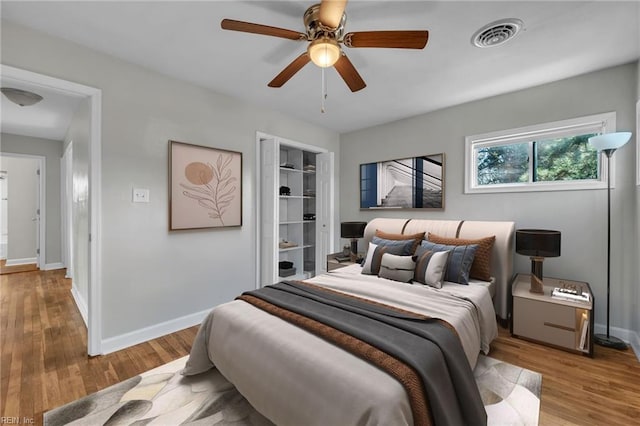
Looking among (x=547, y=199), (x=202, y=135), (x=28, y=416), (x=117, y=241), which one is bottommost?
(x=28, y=416)

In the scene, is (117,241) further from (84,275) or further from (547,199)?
(547,199)

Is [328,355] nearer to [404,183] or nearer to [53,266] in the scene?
[404,183]

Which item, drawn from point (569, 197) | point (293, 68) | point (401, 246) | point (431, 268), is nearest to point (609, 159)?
point (569, 197)

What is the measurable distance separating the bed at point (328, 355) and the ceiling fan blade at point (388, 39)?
167 cm

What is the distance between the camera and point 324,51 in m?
1.62

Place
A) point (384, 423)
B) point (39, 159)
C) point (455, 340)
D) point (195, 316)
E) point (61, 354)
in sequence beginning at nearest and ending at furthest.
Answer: point (384, 423) < point (455, 340) < point (61, 354) < point (195, 316) < point (39, 159)

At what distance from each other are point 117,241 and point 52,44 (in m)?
1.62

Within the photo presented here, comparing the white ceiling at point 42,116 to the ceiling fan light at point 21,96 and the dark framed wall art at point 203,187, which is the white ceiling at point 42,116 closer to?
the ceiling fan light at point 21,96

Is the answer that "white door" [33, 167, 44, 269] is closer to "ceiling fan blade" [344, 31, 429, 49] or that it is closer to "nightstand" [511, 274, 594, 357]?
"ceiling fan blade" [344, 31, 429, 49]

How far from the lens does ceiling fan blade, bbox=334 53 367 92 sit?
178 centimetres

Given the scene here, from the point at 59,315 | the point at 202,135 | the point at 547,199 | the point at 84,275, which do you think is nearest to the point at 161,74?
the point at 202,135

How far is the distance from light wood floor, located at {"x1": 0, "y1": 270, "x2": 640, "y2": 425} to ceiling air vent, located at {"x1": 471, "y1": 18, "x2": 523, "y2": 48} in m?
2.56

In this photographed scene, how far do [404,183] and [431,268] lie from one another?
5.67 ft

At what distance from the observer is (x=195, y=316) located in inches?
115
